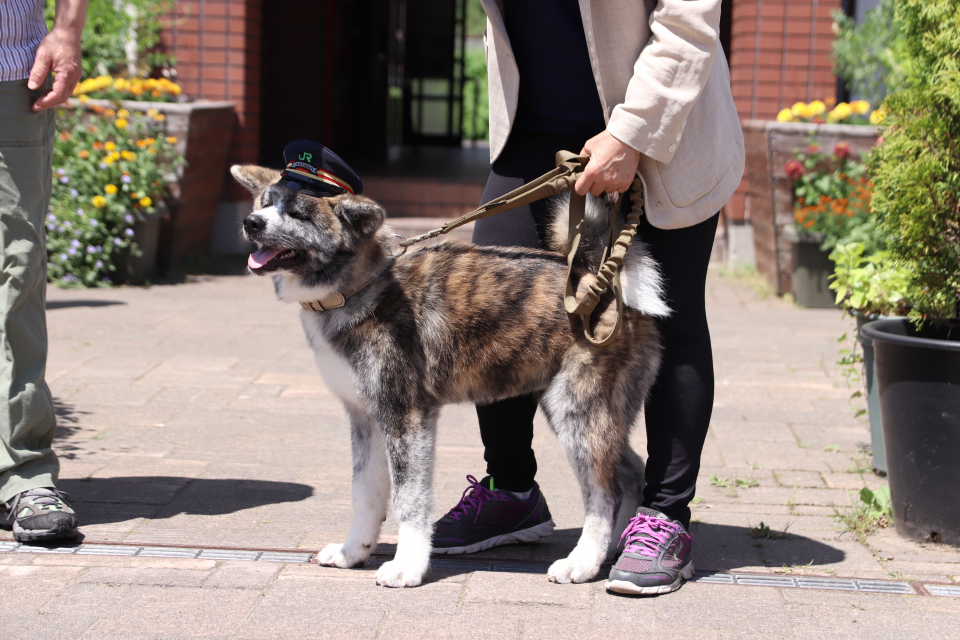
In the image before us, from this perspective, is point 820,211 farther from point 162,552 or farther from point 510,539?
point 162,552

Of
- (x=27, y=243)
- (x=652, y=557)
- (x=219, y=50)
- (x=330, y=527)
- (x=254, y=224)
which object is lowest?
(x=330, y=527)

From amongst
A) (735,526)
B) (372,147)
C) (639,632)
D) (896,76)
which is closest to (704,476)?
(735,526)

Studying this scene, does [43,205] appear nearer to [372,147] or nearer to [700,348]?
[700,348]

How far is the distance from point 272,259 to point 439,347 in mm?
539

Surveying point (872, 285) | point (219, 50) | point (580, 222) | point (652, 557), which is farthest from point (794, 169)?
point (219, 50)

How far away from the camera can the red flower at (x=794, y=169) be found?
7.17m

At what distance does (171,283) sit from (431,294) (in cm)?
550

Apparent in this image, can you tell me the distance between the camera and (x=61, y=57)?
319cm

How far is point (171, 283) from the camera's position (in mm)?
7895

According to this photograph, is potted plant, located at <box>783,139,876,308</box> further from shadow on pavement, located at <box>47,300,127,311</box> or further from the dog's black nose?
the dog's black nose

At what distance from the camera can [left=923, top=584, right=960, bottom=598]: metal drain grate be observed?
2896mm

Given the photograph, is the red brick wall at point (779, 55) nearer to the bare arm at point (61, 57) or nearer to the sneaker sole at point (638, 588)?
the sneaker sole at point (638, 588)

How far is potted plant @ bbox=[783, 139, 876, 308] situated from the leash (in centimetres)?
460

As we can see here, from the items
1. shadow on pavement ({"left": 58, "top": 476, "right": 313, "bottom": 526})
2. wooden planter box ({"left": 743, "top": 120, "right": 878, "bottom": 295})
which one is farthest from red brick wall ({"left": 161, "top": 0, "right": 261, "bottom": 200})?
shadow on pavement ({"left": 58, "top": 476, "right": 313, "bottom": 526})
